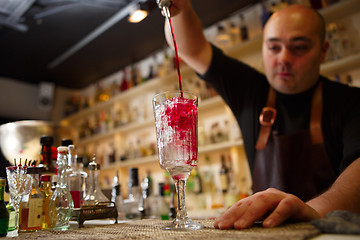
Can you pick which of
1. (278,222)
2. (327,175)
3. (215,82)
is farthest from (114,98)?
(278,222)

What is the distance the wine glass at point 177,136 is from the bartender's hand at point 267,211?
12 centimetres

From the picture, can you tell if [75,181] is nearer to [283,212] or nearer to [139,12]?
[283,212]

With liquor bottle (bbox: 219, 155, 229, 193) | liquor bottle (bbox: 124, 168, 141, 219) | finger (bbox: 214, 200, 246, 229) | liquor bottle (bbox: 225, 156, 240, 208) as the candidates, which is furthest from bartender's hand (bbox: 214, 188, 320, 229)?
liquor bottle (bbox: 219, 155, 229, 193)

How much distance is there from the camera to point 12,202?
0.83 meters

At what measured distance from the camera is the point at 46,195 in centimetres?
91

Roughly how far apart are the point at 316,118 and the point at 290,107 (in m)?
0.15

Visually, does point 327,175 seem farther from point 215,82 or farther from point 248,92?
point 215,82

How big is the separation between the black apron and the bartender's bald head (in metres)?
0.31

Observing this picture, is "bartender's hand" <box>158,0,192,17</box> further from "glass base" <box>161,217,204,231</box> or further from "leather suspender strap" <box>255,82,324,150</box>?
"glass base" <box>161,217,204,231</box>

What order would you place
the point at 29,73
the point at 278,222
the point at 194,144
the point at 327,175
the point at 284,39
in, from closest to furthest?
the point at 278,222
the point at 194,144
the point at 327,175
the point at 284,39
the point at 29,73

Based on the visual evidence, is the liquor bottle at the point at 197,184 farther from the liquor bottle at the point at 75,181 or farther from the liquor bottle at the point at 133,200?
the liquor bottle at the point at 75,181

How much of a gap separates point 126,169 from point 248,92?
2729mm

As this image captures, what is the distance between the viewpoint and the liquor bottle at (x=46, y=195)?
877 mm

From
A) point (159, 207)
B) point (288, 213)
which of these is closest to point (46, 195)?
point (288, 213)
